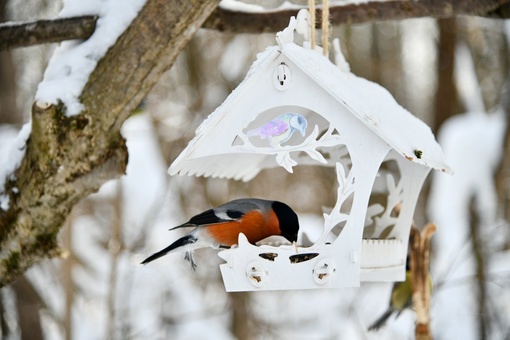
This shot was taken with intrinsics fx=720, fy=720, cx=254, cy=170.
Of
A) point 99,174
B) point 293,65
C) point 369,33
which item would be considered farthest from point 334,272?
point 369,33

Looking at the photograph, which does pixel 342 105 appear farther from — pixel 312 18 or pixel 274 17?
pixel 274 17

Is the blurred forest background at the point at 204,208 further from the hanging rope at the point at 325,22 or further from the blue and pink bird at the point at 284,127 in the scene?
the blue and pink bird at the point at 284,127

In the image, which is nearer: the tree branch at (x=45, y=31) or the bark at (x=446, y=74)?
the tree branch at (x=45, y=31)

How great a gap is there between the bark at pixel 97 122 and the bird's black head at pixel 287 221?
0.67m

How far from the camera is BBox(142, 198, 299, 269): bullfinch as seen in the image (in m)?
2.36

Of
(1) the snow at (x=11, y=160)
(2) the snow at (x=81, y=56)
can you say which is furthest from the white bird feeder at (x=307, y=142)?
(1) the snow at (x=11, y=160)

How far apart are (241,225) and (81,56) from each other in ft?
2.93

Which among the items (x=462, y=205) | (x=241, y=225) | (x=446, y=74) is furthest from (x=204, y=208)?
(x=241, y=225)

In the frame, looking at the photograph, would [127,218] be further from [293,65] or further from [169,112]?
[293,65]

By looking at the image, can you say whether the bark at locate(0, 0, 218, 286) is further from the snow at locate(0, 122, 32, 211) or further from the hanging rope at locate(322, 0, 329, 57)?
the hanging rope at locate(322, 0, 329, 57)

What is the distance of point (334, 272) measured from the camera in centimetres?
222

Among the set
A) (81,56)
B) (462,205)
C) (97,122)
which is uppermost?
(81,56)

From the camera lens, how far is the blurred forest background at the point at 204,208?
6.12 metres

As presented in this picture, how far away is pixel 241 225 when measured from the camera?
237 centimetres
